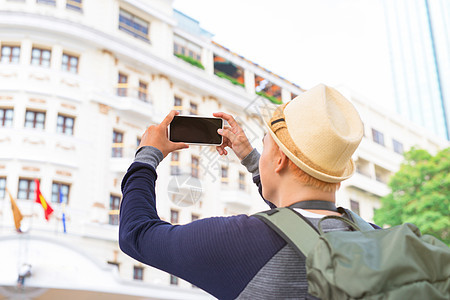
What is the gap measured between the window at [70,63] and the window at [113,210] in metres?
3.90

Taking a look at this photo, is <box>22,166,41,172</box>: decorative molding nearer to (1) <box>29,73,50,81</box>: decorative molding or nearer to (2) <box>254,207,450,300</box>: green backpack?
(1) <box>29,73,50,81</box>: decorative molding

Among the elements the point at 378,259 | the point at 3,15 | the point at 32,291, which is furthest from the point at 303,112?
the point at 3,15

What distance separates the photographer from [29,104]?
47.7 feet

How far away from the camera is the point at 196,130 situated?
5.23 ft

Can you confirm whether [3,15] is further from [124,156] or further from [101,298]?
[101,298]

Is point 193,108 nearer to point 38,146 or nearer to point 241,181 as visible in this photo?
point 241,181

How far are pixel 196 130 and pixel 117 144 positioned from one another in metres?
14.5

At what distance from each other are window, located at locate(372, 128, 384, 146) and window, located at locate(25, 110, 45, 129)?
15002 mm

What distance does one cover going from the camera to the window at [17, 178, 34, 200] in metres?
13.7

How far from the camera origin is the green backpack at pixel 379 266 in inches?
36.9

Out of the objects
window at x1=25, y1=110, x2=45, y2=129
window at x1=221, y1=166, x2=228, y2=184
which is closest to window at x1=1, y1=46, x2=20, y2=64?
window at x1=25, y1=110, x2=45, y2=129

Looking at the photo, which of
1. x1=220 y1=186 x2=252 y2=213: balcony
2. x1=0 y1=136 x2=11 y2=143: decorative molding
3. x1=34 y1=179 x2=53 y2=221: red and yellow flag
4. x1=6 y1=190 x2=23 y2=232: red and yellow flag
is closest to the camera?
x1=6 y1=190 x2=23 y2=232: red and yellow flag

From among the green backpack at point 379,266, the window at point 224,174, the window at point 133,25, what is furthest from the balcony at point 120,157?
the green backpack at point 379,266

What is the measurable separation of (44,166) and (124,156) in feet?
7.66
